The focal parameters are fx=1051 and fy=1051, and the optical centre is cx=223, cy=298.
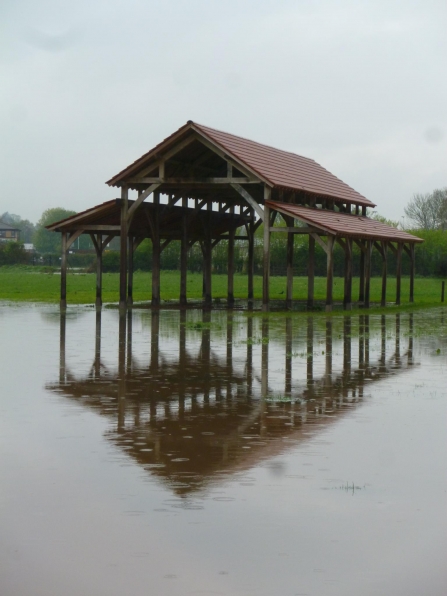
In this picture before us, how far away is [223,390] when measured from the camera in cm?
1302

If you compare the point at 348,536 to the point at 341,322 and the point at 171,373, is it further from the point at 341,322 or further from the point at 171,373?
the point at 341,322

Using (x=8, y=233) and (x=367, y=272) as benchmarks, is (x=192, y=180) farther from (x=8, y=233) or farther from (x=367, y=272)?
(x=8, y=233)

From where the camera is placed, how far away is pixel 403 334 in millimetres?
22625

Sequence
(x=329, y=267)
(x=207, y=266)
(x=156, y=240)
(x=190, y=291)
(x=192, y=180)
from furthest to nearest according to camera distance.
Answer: (x=190, y=291) → (x=207, y=266) → (x=156, y=240) → (x=192, y=180) → (x=329, y=267)

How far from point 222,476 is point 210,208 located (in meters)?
28.2

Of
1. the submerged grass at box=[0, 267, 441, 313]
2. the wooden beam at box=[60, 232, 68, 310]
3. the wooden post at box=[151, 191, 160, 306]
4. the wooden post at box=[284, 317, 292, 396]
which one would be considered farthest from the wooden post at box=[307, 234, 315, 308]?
the wooden post at box=[284, 317, 292, 396]

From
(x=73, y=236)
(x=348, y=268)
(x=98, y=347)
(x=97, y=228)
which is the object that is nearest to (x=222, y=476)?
(x=98, y=347)

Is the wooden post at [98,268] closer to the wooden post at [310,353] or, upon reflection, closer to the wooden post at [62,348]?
the wooden post at [62,348]

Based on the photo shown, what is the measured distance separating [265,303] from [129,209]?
A: 5119mm

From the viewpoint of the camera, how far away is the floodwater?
557 cm

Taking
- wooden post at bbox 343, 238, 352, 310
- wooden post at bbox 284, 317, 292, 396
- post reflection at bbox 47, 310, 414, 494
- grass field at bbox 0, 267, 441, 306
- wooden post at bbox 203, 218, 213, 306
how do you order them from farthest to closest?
1. grass field at bbox 0, 267, 441, 306
2. wooden post at bbox 203, 218, 213, 306
3. wooden post at bbox 343, 238, 352, 310
4. wooden post at bbox 284, 317, 292, 396
5. post reflection at bbox 47, 310, 414, 494

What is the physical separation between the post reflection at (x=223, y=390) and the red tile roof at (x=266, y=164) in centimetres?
806

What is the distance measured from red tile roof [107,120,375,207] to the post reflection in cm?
806

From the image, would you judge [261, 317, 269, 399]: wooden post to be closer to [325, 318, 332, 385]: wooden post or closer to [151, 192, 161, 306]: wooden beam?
[325, 318, 332, 385]: wooden post
